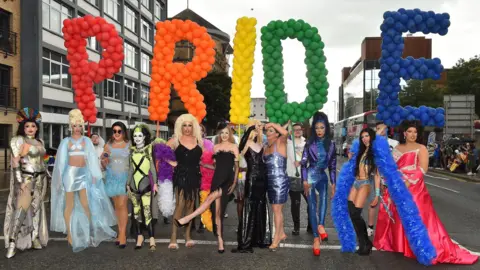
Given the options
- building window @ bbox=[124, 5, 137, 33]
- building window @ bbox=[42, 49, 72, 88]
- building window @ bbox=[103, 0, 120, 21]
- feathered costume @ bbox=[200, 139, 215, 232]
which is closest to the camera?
feathered costume @ bbox=[200, 139, 215, 232]

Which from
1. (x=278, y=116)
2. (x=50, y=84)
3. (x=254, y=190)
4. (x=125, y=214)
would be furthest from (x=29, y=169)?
(x=50, y=84)

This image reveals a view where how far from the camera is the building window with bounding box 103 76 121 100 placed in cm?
3500

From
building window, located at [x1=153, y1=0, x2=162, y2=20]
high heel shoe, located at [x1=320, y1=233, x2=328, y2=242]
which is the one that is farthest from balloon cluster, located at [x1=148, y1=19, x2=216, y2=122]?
building window, located at [x1=153, y1=0, x2=162, y2=20]

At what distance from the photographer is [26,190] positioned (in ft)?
21.1

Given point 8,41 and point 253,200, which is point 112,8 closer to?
point 8,41

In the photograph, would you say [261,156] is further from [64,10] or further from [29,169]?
[64,10]

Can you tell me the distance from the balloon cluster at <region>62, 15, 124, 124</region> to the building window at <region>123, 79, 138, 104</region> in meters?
31.2

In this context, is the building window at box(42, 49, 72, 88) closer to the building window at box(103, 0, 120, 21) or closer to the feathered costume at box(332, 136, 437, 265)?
the building window at box(103, 0, 120, 21)

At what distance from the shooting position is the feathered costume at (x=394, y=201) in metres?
5.82

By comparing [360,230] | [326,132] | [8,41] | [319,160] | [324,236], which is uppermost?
[8,41]

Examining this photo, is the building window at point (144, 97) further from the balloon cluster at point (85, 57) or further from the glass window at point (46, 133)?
the balloon cluster at point (85, 57)

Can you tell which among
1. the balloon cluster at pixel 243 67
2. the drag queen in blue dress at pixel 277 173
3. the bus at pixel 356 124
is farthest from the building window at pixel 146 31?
the drag queen in blue dress at pixel 277 173

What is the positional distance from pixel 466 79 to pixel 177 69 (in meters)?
44.6

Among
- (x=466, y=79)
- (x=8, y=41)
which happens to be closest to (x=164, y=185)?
(x=8, y=41)
